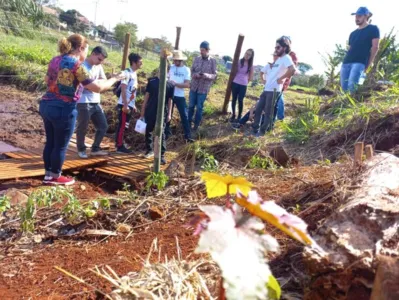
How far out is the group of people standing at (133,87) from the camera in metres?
4.05

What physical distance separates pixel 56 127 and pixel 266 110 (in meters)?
3.26

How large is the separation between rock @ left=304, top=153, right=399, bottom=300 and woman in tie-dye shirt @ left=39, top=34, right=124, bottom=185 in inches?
115

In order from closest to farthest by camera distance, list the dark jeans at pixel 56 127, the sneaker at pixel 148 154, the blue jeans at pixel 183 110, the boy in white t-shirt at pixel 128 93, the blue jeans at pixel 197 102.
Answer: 1. the dark jeans at pixel 56 127
2. the boy in white t-shirt at pixel 128 93
3. the sneaker at pixel 148 154
4. the blue jeans at pixel 183 110
5. the blue jeans at pixel 197 102

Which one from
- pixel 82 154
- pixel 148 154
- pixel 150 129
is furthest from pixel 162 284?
pixel 148 154

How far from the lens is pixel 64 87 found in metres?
4.01

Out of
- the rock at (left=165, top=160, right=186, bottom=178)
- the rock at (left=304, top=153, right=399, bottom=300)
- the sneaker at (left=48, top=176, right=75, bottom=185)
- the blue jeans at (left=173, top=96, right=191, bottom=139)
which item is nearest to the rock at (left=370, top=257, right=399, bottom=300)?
the rock at (left=304, top=153, right=399, bottom=300)

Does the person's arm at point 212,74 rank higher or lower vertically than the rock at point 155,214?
higher

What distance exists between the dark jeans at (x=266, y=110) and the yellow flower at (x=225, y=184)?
5.19 m

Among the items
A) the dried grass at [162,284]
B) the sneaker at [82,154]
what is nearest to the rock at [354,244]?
the dried grass at [162,284]

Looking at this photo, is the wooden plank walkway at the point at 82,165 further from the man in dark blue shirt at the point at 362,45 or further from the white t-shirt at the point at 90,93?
the man in dark blue shirt at the point at 362,45

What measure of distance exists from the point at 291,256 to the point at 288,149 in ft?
12.0

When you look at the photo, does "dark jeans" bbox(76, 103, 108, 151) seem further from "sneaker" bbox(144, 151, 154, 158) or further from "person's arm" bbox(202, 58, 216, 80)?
"person's arm" bbox(202, 58, 216, 80)

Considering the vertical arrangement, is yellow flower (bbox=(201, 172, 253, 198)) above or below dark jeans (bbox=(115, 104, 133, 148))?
above

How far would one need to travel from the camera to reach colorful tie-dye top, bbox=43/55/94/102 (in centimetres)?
397
